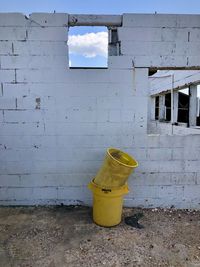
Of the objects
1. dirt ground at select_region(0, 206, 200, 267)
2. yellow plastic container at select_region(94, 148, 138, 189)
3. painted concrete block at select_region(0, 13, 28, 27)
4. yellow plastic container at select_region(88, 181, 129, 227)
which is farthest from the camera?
painted concrete block at select_region(0, 13, 28, 27)

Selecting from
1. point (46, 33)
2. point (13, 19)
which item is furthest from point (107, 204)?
point (13, 19)

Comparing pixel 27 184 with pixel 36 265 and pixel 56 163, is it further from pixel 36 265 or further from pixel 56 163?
pixel 36 265

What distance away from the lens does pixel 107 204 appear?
3.30 metres

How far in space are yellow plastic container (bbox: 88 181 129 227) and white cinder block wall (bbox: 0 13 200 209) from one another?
24.3 inches

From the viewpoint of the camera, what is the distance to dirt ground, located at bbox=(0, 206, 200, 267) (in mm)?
2646

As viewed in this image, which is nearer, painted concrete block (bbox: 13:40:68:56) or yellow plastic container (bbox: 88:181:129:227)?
yellow plastic container (bbox: 88:181:129:227)

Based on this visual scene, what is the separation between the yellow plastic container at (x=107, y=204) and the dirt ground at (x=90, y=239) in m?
0.11

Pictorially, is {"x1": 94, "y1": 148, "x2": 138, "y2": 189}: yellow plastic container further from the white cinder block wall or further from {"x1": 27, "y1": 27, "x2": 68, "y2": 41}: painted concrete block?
{"x1": 27, "y1": 27, "x2": 68, "y2": 41}: painted concrete block

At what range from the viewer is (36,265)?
254 cm

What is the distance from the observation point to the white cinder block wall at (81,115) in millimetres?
3719

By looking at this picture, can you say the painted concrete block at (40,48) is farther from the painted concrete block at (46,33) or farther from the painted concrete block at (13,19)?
the painted concrete block at (13,19)

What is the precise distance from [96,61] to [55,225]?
2.46 metres

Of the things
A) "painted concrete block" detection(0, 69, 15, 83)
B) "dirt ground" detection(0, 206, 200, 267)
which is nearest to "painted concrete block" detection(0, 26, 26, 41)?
"painted concrete block" detection(0, 69, 15, 83)

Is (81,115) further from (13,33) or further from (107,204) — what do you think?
(13,33)
